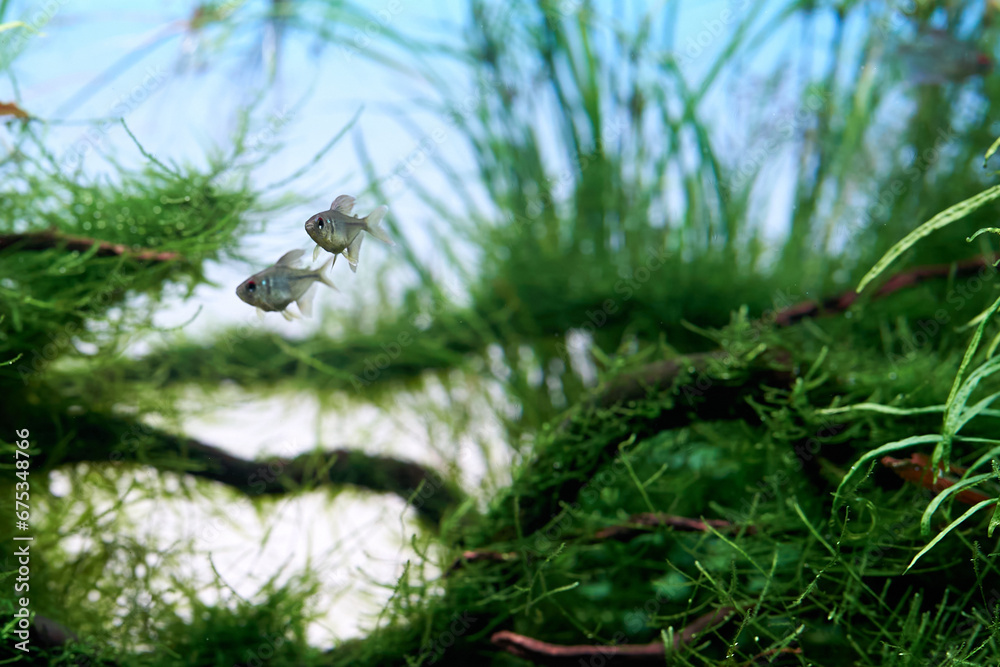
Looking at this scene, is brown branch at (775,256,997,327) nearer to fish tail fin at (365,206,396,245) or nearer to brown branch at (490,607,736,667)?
brown branch at (490,607,736,667)

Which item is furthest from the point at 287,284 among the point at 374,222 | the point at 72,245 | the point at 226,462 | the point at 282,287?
the point at 226,462

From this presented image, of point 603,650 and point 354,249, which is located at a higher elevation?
point 354,249

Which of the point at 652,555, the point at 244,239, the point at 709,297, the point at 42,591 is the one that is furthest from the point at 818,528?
the point at 42,591

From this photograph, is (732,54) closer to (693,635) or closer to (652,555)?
(652,555)

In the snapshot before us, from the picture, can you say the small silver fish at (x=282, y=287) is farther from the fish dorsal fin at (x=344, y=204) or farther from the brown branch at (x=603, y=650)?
the brown branch at (x=603, y=650)

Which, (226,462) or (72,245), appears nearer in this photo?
(72,245)

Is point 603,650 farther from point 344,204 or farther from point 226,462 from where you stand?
point 226,462

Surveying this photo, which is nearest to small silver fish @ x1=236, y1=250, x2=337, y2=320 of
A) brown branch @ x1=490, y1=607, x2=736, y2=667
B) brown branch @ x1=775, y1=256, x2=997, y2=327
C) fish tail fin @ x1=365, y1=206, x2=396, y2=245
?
fish tail fin @ x1=365, y1=206, x2=396, y2=245
